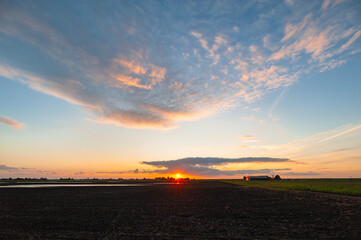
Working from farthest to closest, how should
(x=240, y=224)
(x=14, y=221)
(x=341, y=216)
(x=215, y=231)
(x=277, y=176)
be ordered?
1. (x=277, y=176)
2. (x=341, y=216)
3. (x=14, y=221)
4. (x=240, y=224)
5. (x=215, y=231)

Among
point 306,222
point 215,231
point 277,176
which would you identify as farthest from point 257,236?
point 277,176

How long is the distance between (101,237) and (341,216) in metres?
17.7

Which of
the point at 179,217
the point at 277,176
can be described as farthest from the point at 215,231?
the point at 277,176

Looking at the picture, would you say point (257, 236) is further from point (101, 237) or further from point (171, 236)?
point (101, 237)

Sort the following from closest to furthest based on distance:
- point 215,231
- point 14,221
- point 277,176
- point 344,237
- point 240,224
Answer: point 344,237 < point 215,231 < point 240,224 < point 14,221 < point 277,176

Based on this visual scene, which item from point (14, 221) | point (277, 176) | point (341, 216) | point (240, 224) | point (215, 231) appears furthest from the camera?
point (277, 176)

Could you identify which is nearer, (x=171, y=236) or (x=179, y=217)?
(x=171, y=236)

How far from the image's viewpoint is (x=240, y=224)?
51.6 feet

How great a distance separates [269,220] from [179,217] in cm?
672

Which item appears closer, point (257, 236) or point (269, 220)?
point (257, 236)

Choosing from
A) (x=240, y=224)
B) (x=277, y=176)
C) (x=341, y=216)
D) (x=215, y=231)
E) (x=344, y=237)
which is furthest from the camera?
(x=277, y=176)

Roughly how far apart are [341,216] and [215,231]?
11325 millimetres

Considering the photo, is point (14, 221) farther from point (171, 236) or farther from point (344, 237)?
point (344, 237)

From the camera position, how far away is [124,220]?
1722cm
